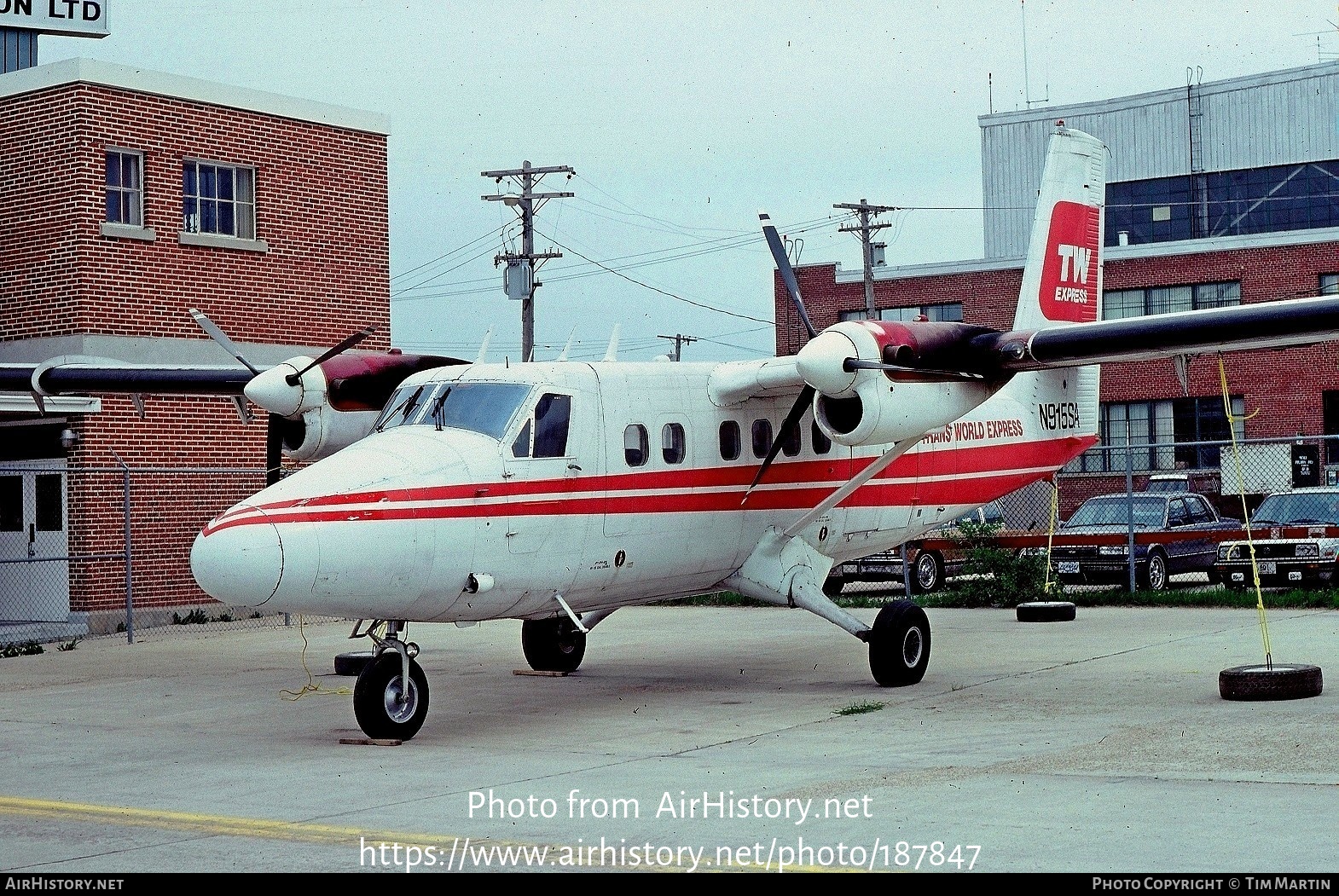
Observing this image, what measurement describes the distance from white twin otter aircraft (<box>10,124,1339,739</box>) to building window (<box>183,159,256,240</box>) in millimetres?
7588

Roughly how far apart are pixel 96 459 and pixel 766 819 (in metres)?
17.0

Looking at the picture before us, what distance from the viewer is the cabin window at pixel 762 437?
15328 millimetres

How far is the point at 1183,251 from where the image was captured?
165ft

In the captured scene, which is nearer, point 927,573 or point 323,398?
point 323,398

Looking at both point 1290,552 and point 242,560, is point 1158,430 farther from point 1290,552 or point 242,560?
point 242,560

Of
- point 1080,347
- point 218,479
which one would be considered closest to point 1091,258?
point 1080,347

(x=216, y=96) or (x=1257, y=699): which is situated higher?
(x=216, y=96)

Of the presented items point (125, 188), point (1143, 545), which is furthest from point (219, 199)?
point (1143, 545)

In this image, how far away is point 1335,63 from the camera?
59188mm

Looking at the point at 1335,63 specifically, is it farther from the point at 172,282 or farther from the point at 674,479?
the point at 674,479

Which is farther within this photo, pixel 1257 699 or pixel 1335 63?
pixel 1335 63

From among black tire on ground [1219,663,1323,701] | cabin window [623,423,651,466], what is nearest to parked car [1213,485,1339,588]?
black tire on ground [1219,663,1323,701]

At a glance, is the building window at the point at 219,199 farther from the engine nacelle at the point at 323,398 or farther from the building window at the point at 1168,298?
the building window at the point at 1168,298

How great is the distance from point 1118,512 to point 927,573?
3533mm
